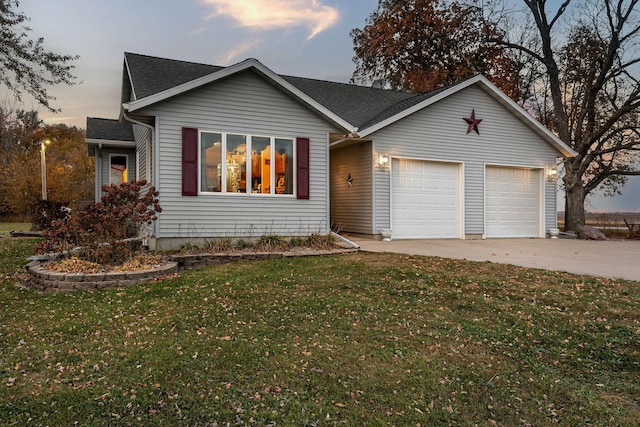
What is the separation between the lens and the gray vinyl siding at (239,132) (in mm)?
8156

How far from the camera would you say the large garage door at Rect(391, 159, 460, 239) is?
11.3 metres

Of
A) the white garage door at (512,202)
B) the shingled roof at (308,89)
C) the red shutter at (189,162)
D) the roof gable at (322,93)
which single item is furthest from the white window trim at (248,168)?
the white garage door at (512,202)

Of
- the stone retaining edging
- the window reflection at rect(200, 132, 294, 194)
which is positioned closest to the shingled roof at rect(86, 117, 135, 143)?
the window reflection at rect(200, 132, 294, 194)

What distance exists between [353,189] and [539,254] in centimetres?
506

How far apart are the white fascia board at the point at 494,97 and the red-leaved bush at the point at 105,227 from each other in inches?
231

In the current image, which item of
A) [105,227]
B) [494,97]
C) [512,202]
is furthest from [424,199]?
Result: [105,227]

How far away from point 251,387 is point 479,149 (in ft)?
36.2

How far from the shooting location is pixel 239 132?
28.7 ft

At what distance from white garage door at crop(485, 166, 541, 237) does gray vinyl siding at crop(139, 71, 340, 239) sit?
5836mm

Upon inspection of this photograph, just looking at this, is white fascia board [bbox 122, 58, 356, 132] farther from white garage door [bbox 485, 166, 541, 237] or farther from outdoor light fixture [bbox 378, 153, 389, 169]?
white garage door [bbox 485, 166, 541, 237]

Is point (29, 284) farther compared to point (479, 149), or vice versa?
point (479, 149)

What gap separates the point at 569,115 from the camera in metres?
19.8

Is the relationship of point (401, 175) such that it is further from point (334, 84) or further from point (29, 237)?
point (29, 237)

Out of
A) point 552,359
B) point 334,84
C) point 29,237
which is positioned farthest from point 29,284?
point 334,84
